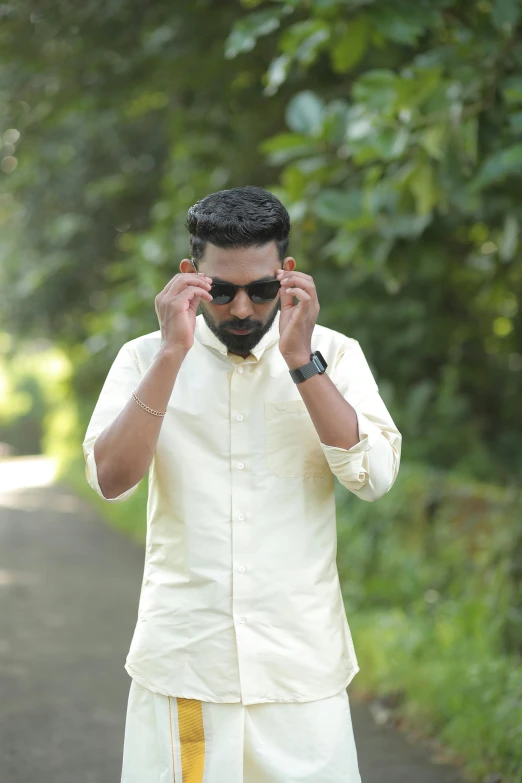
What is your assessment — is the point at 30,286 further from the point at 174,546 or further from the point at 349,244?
the point at 174,546

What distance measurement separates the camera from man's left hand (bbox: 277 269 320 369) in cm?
260

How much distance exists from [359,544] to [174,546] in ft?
16.9

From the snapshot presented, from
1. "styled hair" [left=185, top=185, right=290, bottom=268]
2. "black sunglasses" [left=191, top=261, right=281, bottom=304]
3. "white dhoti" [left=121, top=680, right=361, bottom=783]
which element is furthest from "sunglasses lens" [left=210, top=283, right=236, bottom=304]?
"white dhoti" [left=121, top=680, right=361, bottom=783]

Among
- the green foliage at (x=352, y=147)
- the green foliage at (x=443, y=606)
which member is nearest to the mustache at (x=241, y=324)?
the green foliage at (x=352, y=147)

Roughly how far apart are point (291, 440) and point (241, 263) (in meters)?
0.46

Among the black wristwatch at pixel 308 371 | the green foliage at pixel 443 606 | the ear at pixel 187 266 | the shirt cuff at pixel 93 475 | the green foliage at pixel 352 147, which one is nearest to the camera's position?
the black wristwatch at pixel 308 371

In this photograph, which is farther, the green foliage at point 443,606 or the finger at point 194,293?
the green foliage at point 443,606

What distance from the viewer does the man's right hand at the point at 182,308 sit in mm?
2623

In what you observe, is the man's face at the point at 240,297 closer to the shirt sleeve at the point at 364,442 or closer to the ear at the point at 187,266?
the ear at the point at 187,266

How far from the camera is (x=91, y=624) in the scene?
8742mm

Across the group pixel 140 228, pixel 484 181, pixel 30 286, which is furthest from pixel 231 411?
pixel 30 286

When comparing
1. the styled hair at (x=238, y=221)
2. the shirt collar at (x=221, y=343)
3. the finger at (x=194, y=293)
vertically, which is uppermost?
the styled hair at (x=238, y=221)

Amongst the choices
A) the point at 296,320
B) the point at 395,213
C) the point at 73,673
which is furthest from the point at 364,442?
the point at 73,673

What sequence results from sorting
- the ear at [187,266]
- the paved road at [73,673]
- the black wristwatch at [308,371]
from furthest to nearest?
the paved road at [73,673] < the ear at [187,266] < the black wristwatch at [308,371]
